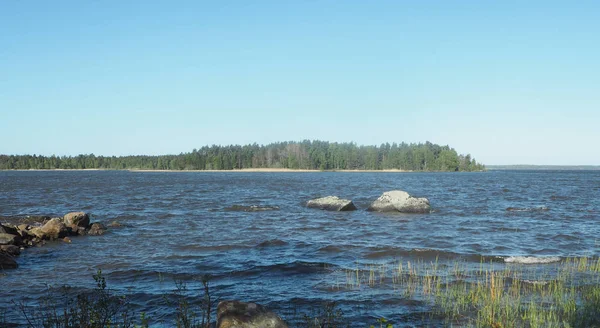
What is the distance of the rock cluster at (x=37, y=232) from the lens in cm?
1764

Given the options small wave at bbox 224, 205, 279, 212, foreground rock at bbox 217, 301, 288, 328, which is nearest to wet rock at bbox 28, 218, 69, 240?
small wave at bbox 224, 205, 279, 212

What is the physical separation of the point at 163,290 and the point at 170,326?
3.23 m

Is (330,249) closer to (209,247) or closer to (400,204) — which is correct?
(209,247)

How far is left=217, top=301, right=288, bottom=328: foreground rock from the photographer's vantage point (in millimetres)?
7711

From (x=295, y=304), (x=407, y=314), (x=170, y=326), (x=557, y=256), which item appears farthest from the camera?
(x=557, y=256)

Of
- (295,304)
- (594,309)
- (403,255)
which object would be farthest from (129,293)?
(594,309)

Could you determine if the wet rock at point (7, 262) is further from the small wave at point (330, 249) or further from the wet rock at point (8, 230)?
the small wave at point (330, 249)

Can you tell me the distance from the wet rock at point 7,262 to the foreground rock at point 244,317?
1157 centimetres

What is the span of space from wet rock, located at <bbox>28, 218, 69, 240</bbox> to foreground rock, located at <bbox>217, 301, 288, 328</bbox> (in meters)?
17.4

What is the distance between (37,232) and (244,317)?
18.5m

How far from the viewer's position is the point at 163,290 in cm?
1298

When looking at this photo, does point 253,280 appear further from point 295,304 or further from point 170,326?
point 170,326

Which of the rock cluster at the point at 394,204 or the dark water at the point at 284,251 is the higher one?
the rock cluster at the point at 394,204

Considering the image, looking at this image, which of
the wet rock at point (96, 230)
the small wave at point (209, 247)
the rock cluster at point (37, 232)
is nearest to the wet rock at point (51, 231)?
the rock cluster at point (37, 232)
